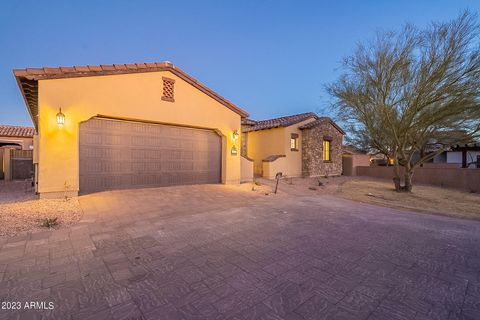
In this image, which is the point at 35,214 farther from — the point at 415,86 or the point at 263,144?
the point at 415,86

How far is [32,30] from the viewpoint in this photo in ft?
46.1

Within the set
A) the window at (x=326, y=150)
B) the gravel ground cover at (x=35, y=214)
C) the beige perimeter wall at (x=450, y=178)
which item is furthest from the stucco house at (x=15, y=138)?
the beige perimeter wall at (x=450, y=178)

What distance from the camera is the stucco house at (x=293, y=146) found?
47.2ft

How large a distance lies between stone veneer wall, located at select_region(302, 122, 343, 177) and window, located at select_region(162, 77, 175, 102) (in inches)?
406

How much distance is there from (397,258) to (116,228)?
192 inches

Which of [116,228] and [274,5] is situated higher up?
[274,5]

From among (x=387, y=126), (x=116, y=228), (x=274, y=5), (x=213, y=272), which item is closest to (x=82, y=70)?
(x=116, y=228)

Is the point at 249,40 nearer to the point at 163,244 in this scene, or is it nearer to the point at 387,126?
the point at 387,126

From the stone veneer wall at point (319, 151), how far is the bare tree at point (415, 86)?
176 inches

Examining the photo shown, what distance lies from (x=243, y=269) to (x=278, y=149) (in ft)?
40.8

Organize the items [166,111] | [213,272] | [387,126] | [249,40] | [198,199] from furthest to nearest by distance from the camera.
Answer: [249,40]
[387,126]
[166,111]
[198,199]
[213,272]

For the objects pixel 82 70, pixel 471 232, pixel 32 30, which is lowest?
pixel 471 232

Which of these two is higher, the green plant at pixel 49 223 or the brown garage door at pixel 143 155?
the brown garage door at pixel 143 155

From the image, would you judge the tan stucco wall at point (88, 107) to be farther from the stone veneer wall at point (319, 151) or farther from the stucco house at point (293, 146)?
the stone veneer wall at point (319, 151)
